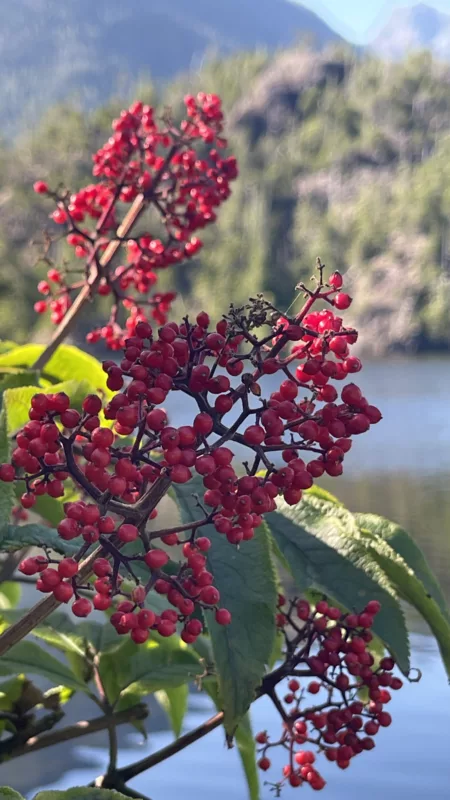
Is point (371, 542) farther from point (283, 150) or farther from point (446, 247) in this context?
point (283, 150)

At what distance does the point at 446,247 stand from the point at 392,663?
25.6 metres

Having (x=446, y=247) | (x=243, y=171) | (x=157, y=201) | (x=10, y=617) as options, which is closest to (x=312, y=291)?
(x=10, y=617)

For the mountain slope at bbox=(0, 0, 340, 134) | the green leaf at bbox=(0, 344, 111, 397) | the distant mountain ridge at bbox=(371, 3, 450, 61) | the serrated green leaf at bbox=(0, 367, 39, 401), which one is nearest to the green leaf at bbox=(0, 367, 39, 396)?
the serrated green leaf at bbox=(0, 367, 39, 401)

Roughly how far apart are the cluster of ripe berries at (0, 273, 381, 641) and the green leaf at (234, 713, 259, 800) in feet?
0.65

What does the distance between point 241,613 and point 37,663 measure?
0.18 metres

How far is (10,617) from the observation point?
53 centimetres

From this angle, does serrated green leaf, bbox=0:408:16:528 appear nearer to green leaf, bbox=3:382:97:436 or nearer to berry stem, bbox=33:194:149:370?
green leaf, bbox=3:382:97:436

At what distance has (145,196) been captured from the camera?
0.73 metres

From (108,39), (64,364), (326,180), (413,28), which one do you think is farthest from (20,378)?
(413,28)

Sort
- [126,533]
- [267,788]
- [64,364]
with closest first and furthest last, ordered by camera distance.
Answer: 1. [126,533]
2. [267,788]
3. [64,364]

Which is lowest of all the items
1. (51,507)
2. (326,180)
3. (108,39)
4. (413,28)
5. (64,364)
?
(51,507)

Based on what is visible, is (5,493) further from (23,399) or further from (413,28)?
(413,28)

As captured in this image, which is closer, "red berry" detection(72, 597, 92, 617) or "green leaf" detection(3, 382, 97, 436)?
"red berry" detection(72, 597, 92, 617)

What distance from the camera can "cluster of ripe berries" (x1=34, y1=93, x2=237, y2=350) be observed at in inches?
28.7
